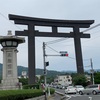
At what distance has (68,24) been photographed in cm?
5688

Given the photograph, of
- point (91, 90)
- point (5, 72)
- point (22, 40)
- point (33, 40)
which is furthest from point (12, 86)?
point (33, 40)

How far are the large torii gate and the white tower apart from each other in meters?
14.8

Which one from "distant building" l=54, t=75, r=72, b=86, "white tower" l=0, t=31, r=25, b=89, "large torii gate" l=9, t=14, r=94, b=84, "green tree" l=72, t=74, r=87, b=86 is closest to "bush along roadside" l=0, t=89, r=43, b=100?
"white tower" l=0, t=31, r=25, b=89

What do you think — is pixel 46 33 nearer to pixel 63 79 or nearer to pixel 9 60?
pixel 9 60

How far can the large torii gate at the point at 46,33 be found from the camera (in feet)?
168

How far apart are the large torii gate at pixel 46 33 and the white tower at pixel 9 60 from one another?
582 inches

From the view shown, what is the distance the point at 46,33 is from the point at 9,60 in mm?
20036

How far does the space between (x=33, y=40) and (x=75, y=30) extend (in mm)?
9972

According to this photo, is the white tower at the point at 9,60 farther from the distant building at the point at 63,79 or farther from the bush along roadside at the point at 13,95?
the distant building at the point at 63,79

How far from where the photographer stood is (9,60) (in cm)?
3512

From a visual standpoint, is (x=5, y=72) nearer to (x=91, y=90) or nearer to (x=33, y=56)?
(x=91, y=90)

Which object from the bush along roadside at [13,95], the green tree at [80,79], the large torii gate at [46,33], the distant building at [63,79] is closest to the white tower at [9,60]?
the bush along roadside at [13,95]

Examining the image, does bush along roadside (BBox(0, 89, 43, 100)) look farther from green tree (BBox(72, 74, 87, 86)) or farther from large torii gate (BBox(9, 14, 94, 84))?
green tree (BBox(72, 74, 87, 86))

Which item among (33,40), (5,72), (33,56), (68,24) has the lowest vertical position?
(5,72)
